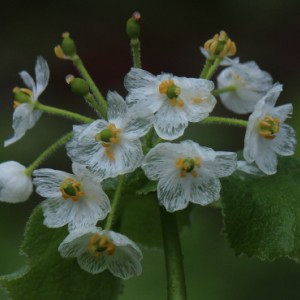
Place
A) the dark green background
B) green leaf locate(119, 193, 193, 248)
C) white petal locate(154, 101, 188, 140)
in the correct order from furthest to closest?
the dark green background < green leaf locate(119, 193, 193, 248) < white petal locate(154, 101, 188, 140)

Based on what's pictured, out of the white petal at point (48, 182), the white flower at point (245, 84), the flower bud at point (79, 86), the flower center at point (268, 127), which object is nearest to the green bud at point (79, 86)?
the flower bud at point (79, 86)

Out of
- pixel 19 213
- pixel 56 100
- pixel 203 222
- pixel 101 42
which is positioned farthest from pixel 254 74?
pixel 101 42

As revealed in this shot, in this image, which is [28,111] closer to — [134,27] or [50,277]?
[134,27]

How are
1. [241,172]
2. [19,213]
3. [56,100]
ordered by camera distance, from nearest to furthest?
[241,172] < [19,213] < [56,100]

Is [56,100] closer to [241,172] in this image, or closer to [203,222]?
[203,222]

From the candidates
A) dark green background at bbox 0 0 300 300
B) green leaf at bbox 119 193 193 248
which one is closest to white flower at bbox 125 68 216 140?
green leaf at bbox 119 193 193 248

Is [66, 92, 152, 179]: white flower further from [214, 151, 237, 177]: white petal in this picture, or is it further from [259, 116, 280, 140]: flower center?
[259, 116, 280, 140]: flower center

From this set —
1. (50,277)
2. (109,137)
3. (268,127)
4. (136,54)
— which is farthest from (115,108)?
(50,277)
